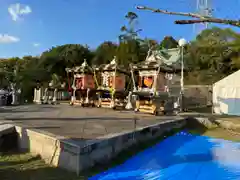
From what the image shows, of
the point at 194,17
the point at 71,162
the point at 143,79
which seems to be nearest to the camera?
the point at 194,17

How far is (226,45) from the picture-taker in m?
24.6

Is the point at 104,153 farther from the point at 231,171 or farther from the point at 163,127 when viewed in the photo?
the point at 163,127

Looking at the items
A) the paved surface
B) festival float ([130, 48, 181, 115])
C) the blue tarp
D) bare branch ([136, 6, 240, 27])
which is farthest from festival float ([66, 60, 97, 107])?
bare branch ([136, 6, 240, 27])

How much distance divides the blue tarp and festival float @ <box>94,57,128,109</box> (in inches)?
302

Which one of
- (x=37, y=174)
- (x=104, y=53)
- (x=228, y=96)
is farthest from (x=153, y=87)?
(x=104, y=53)

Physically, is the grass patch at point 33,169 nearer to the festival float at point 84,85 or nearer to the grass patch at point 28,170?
the grass patch at point 28,170

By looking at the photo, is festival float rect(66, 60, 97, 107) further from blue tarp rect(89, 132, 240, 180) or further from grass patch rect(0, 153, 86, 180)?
grass patch rect(0, 153, 86, 180)

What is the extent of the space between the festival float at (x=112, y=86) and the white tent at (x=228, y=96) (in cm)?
559

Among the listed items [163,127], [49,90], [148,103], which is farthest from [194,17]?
[49,90]

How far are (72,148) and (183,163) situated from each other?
226cm

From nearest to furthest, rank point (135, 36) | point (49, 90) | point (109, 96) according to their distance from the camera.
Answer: point (109, 96)
point (49, 90)
point (135, 36)

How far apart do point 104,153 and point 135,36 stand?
995 inches

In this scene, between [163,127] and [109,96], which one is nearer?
[163,127]

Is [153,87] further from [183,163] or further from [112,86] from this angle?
[183,163]
